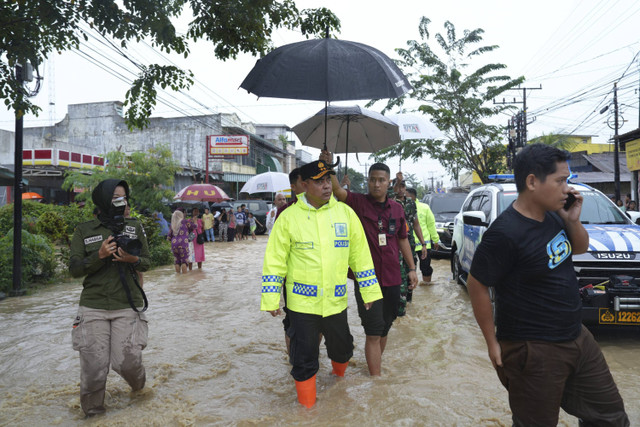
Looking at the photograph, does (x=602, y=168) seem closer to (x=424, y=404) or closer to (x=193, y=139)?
(x=193, y=139)

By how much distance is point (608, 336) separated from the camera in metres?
5.55

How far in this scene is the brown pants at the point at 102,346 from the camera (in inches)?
139

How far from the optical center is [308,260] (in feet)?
11.7

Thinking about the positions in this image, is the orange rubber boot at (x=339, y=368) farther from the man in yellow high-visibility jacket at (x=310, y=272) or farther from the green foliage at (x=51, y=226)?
the green foliage at (x=51, y=226)

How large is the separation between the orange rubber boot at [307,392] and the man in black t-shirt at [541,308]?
1.67 m

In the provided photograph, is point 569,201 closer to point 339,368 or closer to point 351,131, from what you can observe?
point 339,368

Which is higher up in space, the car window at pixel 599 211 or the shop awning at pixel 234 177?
the shop awning at pixel 234 177

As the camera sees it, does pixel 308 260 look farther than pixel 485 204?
No

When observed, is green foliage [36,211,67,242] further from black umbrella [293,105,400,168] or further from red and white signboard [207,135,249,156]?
red and white signboard [207,135,249,156]

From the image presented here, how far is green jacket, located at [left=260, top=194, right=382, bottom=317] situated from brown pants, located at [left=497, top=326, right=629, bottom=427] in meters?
1.53

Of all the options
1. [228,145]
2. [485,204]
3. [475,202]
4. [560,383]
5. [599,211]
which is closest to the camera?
[560,383]

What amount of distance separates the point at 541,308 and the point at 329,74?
2767 millimetres

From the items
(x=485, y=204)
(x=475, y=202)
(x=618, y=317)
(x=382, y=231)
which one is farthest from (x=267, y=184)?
(x=618, y=317)

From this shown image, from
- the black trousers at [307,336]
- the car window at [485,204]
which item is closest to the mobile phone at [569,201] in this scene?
the black trousers at [307,336]
